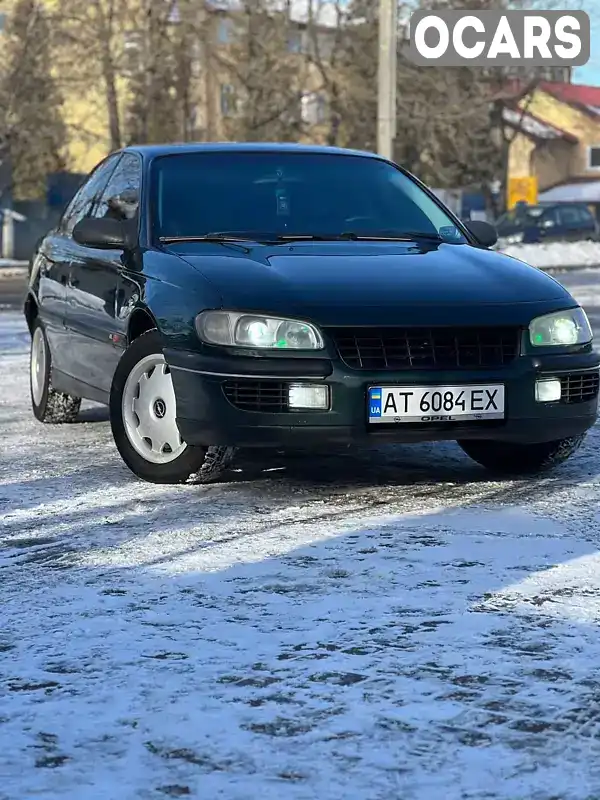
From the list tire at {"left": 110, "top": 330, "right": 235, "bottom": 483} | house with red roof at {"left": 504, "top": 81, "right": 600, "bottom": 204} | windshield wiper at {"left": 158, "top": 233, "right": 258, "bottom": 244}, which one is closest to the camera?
tire at {"left": 110, "top": 330, "right": 235, "bottom": 483}

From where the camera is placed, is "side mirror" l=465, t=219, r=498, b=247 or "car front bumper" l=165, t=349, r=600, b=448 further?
"side mirror" l=465, t=219, r=498, b=247

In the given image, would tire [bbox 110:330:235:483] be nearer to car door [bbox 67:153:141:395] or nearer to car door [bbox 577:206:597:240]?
car door [bbox 67:153:141:395]

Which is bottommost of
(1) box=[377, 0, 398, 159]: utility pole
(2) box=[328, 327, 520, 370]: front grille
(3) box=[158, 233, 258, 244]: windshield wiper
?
(2) box=[328, 327, 520, 370]: front grille

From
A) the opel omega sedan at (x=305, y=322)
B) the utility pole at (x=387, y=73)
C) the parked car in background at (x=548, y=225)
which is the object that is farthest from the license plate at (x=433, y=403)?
the parked car in background at (x=548, y=225)

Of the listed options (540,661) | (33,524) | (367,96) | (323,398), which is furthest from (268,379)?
(367,96)

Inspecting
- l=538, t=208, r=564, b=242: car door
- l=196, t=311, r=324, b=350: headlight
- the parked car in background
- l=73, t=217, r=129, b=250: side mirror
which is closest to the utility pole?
l=73, t=217, r=129, b=250: side mirror

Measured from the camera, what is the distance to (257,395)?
6.12m

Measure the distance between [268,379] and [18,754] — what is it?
117 inches

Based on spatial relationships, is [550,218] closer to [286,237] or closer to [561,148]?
[561,148]

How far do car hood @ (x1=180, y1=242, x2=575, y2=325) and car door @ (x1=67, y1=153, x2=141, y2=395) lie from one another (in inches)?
25.6

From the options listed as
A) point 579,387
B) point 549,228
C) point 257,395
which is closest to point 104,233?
point 257,395

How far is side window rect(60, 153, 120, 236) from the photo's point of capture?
8.23m

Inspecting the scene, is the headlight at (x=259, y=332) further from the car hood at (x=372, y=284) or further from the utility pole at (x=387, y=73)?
the utility pole at (x=387, y=73)

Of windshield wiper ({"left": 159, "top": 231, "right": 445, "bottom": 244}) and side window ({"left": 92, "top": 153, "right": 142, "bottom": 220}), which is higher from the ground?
side window ({"left": 92, "top": 153, "right": 142, "bottom": 220})
